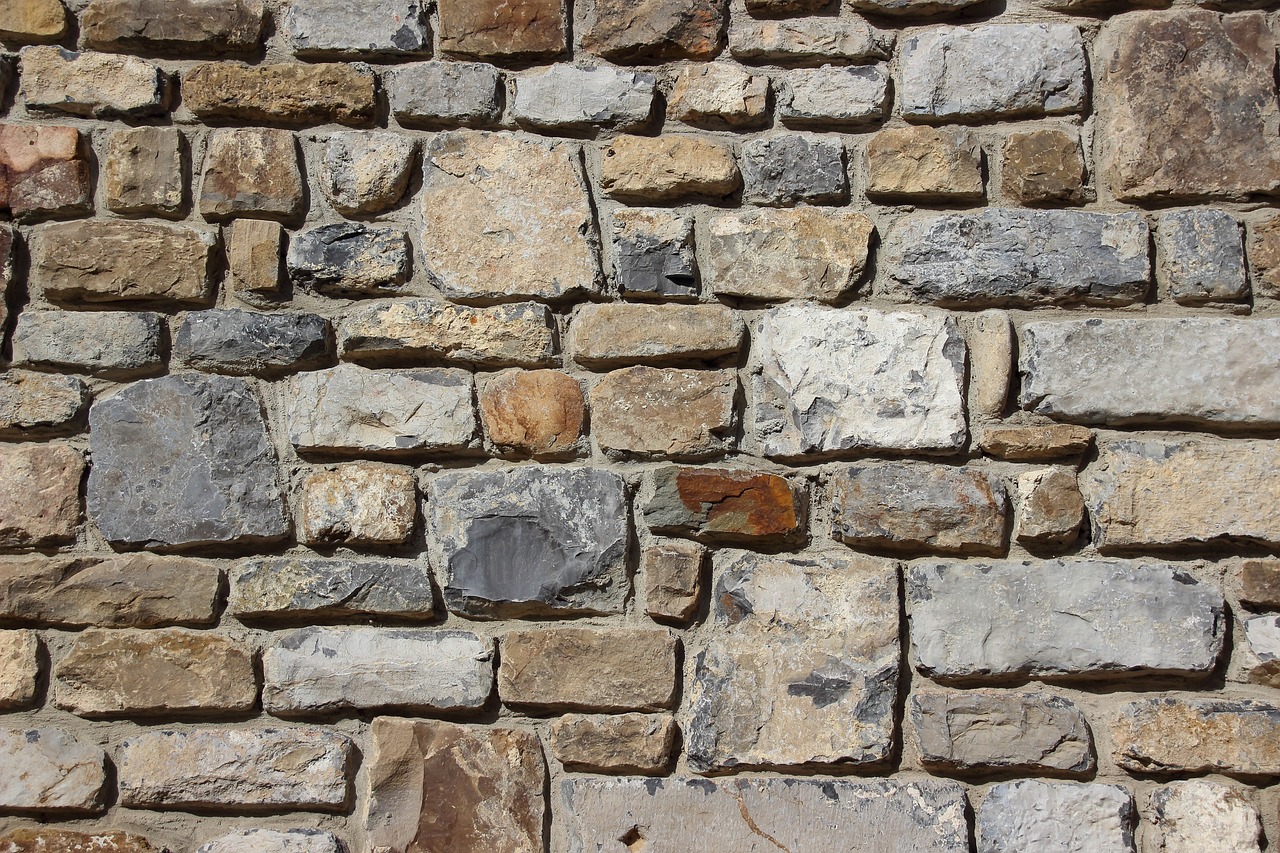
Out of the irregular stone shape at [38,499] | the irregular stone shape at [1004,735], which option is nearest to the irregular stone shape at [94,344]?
the irregular stone shape at [38,499]

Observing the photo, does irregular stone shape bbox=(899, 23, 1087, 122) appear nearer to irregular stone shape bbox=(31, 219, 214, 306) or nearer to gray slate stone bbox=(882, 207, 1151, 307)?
gray slate stone bbox=(882, 207, 1151, 307)

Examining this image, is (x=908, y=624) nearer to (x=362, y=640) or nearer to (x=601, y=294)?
(x=601, y=294)

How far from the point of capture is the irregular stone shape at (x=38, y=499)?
1511mm

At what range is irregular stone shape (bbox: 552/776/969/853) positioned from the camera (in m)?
1.40

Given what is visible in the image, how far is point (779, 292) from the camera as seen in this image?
5.03ft

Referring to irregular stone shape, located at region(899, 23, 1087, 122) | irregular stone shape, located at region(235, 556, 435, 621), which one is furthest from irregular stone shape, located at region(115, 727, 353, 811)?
irregular stone shape, located at region(899, 23, 1087, 122)

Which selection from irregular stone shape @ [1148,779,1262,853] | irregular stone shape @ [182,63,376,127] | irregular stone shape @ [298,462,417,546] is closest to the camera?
irregular stone shape @ [1148,779,1262,853]

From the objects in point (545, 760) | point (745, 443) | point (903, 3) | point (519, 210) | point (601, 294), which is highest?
point (903, 3)

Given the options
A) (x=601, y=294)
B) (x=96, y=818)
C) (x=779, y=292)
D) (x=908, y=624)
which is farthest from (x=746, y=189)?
(x=96, y=818)

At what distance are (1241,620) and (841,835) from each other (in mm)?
721

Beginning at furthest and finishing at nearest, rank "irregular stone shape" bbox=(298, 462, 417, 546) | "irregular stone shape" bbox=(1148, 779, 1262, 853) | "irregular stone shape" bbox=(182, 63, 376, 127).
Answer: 1. "irregular stone shape" bbox=(182, 63, 376, 127)
2. "irregular stone shape" bbox=(298, 462, 417, 546)
3. "irregular stone shape" bbox=(1148, 779, 1262, 853)


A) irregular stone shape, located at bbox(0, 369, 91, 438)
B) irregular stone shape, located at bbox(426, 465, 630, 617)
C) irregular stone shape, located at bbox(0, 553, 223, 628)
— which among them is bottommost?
irregular stone shape, located at bbox(0, 553, 223, 628)

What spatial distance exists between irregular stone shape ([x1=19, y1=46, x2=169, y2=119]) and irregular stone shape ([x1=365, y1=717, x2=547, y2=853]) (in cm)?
115

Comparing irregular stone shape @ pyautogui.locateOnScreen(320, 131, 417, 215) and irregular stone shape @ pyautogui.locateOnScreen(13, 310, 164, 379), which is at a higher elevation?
irregular stone shape @ pyautogui.locateOnScreen(320, 131, 417, 215)
